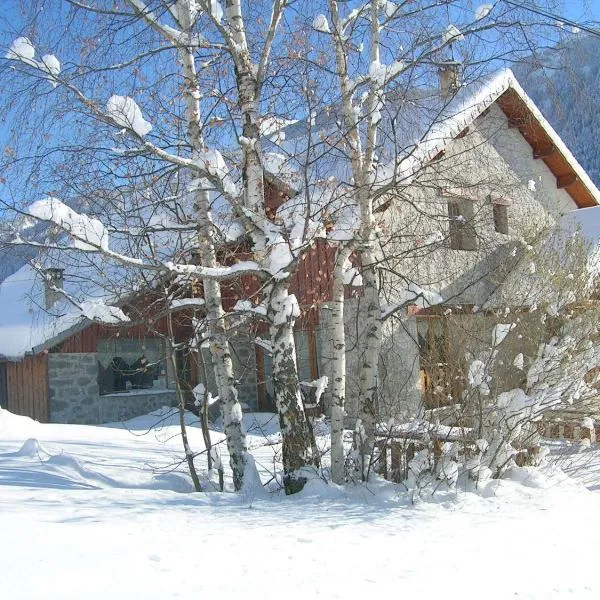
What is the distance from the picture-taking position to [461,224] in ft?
21.1

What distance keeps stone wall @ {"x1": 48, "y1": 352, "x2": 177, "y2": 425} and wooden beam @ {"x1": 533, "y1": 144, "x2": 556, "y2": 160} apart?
36.1 ft

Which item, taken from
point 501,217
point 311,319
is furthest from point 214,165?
point 501,217

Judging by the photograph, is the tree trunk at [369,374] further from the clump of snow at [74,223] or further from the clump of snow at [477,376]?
the clump of snow at [74,223]

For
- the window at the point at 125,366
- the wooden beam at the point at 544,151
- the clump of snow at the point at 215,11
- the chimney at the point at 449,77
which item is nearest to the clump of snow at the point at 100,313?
the clump of snow at the point at 215,11

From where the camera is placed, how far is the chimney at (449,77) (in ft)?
20.0

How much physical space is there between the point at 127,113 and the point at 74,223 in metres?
0.95

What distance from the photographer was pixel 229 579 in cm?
341

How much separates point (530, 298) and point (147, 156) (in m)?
3.96

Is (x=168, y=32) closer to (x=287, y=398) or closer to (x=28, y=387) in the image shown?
(x=287, y=398)

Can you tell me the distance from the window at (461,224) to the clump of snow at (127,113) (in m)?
2.98

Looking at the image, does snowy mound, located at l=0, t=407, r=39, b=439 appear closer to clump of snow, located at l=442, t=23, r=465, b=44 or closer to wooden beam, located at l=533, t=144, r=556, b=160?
clump of snow, located at l=442, t=23, r=465, b=44

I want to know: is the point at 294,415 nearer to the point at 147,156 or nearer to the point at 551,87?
the point at 147,156

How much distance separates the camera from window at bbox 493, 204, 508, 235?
587 inches

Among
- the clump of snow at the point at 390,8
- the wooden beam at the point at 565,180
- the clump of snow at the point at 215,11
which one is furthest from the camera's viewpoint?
the wooden beam at the point at 565,180
